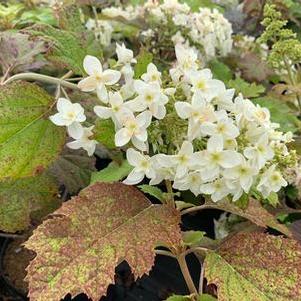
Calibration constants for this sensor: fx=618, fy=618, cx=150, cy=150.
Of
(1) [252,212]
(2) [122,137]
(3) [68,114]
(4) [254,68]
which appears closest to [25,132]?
(3) [68,114]

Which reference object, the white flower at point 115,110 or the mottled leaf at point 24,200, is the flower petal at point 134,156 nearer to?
the white flower at point 115,110

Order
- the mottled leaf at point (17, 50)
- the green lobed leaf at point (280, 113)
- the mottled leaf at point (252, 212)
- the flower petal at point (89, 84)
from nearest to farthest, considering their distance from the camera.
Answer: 1. the flower petal at point (89, 84)
2. the mottled leaf at point (252, 212)
3. the mottled leaf at point (17, 50)
4. the green lobed leaf at point (280, 113)

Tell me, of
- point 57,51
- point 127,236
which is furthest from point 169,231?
point 57,51

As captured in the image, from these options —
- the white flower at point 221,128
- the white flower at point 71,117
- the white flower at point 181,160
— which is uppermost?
the white flower at point 221,128

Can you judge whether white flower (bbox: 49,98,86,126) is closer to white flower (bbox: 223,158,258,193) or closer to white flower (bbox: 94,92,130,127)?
white flower (bbox: 94,92,130,127)

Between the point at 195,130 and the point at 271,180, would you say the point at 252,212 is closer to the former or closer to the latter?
the point at 271,180

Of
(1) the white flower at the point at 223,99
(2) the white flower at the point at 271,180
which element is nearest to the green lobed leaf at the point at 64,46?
(1) the white flower at the point at 223,99

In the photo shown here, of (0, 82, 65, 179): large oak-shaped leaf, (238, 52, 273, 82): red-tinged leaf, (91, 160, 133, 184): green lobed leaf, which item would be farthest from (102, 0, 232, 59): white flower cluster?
(0, 82, 65, 179): large oak-shaped leaf
